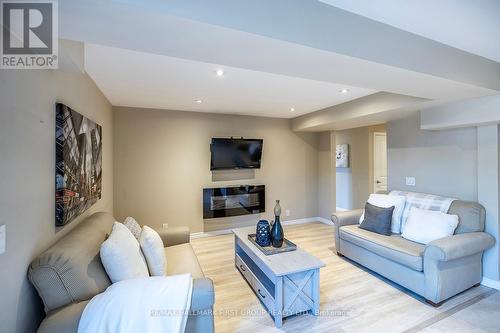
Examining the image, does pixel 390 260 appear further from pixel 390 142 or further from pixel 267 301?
pixel 390 142

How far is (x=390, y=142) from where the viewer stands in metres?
3.83

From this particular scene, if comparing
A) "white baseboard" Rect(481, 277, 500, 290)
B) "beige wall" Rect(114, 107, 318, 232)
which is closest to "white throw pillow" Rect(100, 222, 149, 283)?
"beige wall" Rect(114, 107, 318, 232)

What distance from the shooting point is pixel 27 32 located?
1215 millimetres

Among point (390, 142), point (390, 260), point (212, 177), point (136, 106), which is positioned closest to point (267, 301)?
point (390, 260)

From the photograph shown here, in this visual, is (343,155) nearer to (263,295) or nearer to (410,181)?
(410,181)

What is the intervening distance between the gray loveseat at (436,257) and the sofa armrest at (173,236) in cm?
217

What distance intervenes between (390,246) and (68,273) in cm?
290

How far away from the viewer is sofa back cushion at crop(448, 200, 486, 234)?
8.41ft

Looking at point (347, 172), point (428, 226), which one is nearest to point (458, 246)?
point (428, 226)

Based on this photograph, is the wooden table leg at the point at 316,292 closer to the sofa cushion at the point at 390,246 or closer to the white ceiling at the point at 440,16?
the sofa cushion at the point at 390,246

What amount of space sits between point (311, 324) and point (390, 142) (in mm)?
3089

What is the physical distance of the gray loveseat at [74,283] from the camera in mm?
1224

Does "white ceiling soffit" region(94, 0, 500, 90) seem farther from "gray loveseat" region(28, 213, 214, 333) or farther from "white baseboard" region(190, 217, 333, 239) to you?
"white baseboard" region(190, 217, 333, 239)

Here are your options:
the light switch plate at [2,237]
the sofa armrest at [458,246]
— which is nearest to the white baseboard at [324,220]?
the sofa armrest at [458,246]
